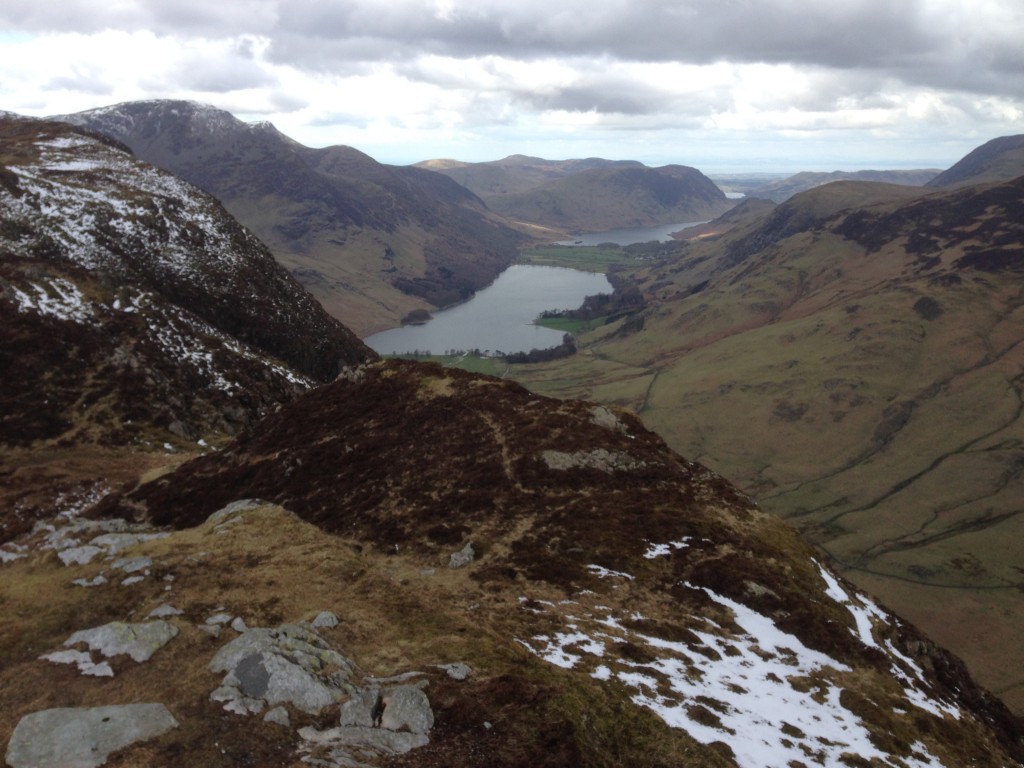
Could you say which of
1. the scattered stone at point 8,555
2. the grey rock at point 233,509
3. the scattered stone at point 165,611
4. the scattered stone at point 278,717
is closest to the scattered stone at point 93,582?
the scattered stone at point 165,611

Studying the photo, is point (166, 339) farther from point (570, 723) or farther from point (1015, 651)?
point (1015, 651)

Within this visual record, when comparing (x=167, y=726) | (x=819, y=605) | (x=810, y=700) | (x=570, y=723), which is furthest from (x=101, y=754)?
(x=819, y=605)

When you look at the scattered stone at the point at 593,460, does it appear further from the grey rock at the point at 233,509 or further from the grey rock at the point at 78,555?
the grey rock at the point at 78,555

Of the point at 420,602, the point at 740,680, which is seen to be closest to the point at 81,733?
the point at 420,602

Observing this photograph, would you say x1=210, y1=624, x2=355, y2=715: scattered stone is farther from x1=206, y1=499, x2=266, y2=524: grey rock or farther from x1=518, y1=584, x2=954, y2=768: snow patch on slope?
x1=206, y1=499, x2=266, y2=524: grey rock

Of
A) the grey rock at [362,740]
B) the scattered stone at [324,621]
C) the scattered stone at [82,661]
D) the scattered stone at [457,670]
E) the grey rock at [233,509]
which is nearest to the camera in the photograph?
the grey rock at [362,740]

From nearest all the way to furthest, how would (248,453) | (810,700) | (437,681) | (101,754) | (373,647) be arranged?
(101,754) → (437,681) → (373,647) → (810,700) → (248,453)

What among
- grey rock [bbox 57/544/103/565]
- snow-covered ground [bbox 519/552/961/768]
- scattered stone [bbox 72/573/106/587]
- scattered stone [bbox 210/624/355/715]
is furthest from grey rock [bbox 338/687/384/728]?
grey rock [bbox 57/544/103/565]
